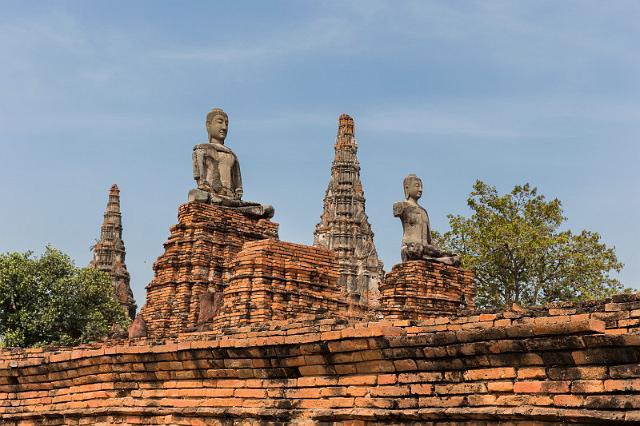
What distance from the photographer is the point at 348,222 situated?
66.0m

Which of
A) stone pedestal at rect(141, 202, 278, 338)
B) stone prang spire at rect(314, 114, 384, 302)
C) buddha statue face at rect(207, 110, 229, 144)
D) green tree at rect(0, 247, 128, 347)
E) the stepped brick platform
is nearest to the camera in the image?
the stepped brick platform

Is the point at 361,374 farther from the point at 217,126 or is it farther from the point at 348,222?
the point at 348,222

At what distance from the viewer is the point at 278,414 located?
9.90 m

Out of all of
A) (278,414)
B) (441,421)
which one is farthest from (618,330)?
(278,414)

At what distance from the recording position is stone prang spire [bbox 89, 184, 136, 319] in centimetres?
5681

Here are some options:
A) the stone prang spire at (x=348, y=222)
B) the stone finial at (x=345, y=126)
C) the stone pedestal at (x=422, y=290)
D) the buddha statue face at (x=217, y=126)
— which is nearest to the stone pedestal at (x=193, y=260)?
the buddha statue face at (x=217, y=126)

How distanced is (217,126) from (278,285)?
4797mm

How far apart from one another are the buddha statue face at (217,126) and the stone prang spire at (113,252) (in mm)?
33407

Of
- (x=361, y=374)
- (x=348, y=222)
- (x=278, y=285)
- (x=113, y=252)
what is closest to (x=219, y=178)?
(x=278, y=285)

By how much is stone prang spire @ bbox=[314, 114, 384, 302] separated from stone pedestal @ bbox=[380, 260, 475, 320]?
41.9 meters

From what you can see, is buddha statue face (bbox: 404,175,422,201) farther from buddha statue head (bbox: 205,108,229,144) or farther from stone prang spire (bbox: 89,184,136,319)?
stone prang spire (bbox: 89,184,136,319)

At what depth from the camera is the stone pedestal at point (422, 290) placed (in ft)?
70.0

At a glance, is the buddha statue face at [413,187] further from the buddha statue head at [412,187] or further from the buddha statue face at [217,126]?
the buddha statue face at [217,126]

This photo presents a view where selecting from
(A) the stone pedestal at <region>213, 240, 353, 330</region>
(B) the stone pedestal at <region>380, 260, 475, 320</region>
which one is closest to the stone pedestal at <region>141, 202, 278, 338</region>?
(A) the stone pedestal at <region>213, 240, 353, 330</region>
